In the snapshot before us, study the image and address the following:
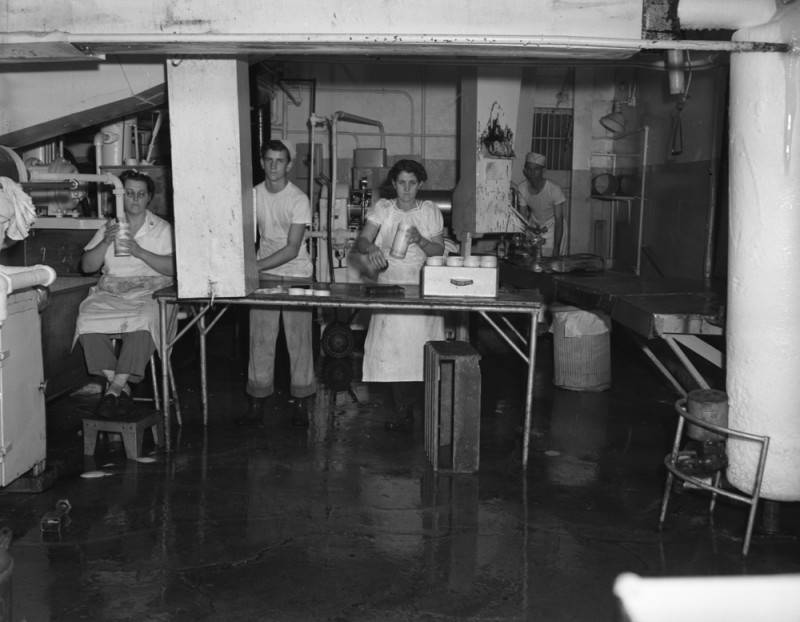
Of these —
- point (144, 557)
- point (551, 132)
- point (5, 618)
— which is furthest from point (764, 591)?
point (551, 132)

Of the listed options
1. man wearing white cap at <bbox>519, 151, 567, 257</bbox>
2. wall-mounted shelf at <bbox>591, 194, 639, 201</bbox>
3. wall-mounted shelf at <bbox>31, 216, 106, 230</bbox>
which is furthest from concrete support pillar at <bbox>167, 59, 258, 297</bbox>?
wall-mounted shelf at <bbox>591, 194, 639, 201</bbox>

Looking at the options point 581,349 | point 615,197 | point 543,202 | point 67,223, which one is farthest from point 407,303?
point 615,197

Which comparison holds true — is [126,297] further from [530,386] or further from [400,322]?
[530,386]

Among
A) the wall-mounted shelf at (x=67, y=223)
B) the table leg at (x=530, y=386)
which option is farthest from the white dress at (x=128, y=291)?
the table leg at (x=530, y=386)

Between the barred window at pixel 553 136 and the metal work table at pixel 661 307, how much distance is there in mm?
4875

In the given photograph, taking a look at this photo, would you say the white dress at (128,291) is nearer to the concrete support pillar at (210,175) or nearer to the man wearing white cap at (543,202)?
the concrete support pillar at (210,175)

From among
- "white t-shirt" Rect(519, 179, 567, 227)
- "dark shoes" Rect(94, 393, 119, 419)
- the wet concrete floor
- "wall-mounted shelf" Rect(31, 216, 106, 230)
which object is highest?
"white t-shirt" Rect(519, 179, 567, 227)

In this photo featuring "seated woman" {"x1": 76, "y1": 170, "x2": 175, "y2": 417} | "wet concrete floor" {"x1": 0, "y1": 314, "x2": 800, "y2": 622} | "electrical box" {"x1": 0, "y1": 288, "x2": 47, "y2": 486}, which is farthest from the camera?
"seated woman" {"x1": 76, "y1": 170, "x2": 175, "y2": 417}

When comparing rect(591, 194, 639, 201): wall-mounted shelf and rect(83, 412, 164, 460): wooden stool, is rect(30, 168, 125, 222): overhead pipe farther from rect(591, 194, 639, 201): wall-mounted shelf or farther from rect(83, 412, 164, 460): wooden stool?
rect(591, 194, 639, 201): wall-mounted shelf

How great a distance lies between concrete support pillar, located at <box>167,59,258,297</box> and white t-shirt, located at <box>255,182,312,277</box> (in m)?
0.63

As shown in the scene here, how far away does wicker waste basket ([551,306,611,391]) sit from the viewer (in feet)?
20.9

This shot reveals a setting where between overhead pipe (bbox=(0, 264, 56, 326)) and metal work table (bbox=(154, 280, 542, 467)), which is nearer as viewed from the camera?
overhead pipe (bbox=(0, 264, 56, 326))

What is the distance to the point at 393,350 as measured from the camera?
5.35 m

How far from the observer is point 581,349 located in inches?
256
